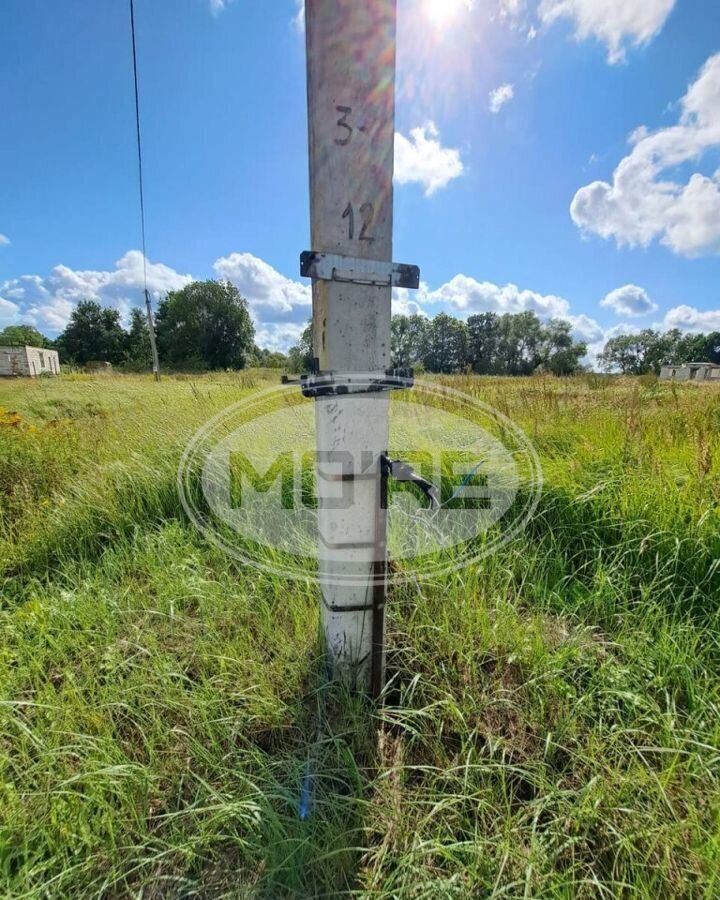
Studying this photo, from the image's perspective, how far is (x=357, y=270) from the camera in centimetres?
88

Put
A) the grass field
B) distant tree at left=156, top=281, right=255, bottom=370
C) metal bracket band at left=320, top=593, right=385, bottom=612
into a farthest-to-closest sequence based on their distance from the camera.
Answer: distant tree at left=156, top=281, right=255, bottom=370, metal bracket band at left=320, top=593, right=385, bottom=612, the grass field

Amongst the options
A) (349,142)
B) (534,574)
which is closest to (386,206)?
(349,142)

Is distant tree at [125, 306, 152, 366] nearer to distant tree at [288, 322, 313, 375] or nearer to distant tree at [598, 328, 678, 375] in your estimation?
distant tree at [288, 322, 313, 375]

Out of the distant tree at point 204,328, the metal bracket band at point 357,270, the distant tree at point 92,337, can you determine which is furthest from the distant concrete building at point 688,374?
the distant tree at point 92,337

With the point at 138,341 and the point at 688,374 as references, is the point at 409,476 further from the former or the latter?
the point at 138,341

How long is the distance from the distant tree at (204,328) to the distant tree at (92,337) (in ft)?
19.7

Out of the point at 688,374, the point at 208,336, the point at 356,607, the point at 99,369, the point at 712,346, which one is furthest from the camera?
the point at 712,346

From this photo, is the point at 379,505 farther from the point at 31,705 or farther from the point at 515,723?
the point at 31,705

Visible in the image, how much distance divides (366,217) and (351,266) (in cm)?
15

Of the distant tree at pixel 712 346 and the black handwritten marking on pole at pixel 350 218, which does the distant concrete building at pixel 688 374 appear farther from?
the distant tree at pixel 712 346

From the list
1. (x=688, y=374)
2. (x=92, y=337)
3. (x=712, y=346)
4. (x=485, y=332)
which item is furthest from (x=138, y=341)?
(x=712, y=346)

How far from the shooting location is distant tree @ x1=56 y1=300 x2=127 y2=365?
40156 mm

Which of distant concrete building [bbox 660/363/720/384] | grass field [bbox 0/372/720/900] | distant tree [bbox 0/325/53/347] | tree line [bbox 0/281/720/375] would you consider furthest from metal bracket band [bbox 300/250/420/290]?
distant tree [bbox 0/325/53/347]

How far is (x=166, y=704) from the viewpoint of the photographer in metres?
1.06
